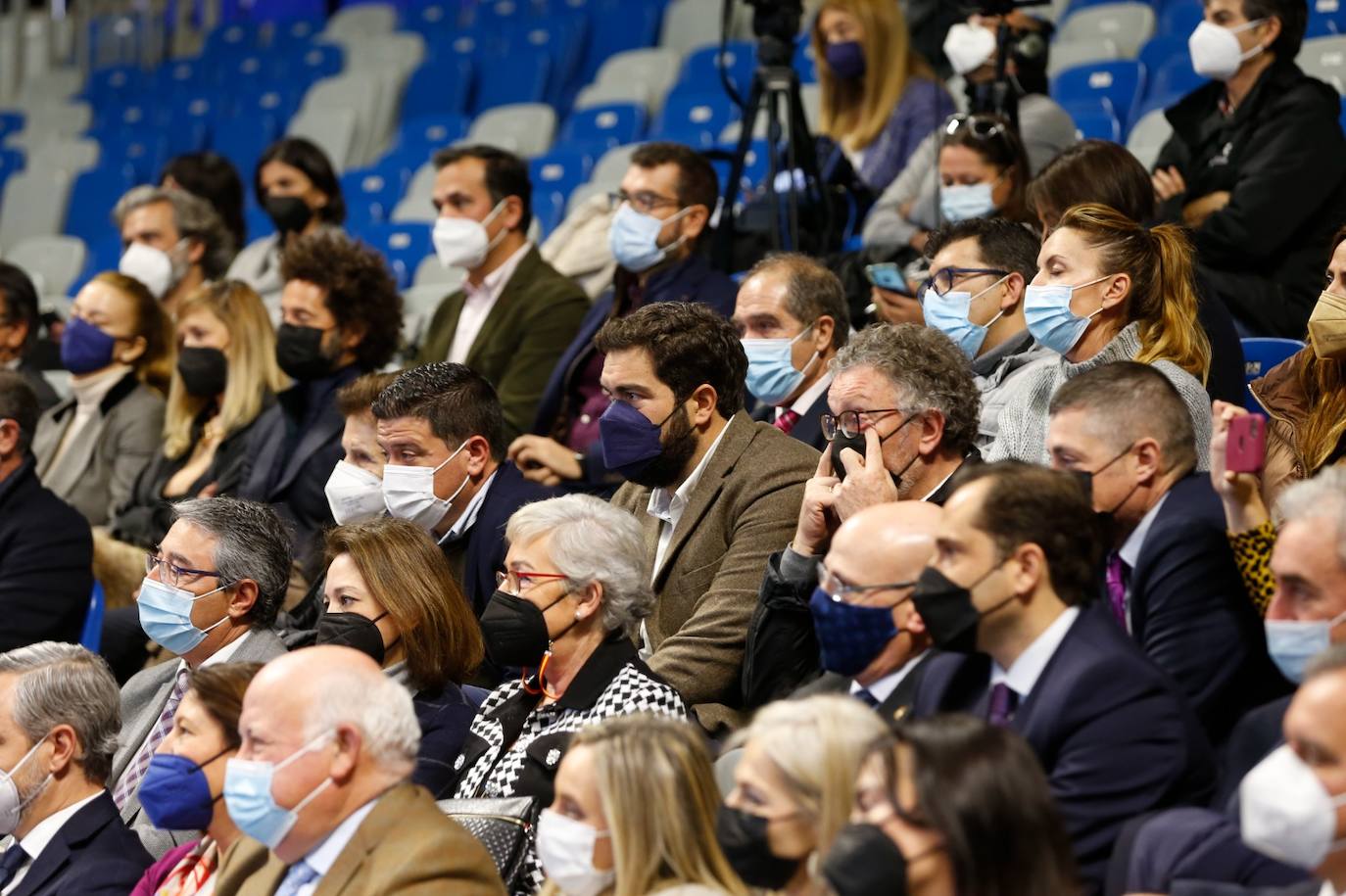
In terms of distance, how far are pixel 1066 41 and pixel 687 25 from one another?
2.26 metres

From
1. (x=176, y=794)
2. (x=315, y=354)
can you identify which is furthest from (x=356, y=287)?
(x=176, y=794)

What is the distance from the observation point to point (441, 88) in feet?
33.2

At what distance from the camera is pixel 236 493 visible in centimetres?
605

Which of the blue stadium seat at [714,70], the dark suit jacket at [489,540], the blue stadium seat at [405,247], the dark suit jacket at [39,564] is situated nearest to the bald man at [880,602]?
the dark suit jacket at [489,540]

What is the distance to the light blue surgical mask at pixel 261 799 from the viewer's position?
Answer: 3.39 m

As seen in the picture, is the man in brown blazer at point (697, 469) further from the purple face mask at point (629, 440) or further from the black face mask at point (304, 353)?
the black face mask at point (304, 353)

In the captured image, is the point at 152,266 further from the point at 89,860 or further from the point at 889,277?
the point at 89,860

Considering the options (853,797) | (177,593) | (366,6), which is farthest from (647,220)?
(366,6)

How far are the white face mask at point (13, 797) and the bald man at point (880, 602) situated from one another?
5.73 ft

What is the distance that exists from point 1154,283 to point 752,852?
6.38 feet

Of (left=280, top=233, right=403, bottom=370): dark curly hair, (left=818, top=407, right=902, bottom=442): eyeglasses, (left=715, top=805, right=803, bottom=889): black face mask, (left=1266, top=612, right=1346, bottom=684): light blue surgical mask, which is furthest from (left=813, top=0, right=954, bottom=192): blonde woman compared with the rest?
(left=715, top=805, right=803, bottom=889): black face mask

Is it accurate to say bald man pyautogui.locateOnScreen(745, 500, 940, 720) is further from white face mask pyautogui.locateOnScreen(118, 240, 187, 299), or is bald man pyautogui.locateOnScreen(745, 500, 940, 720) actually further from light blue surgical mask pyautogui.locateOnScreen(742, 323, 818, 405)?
white face mask pyautogui.locateOnScreen(118, 240, 187, 299)

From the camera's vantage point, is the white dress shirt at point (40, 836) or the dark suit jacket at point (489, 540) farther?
the dark suit jacket at point (489, 540)

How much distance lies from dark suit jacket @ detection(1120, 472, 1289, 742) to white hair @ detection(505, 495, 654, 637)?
1.06 m
